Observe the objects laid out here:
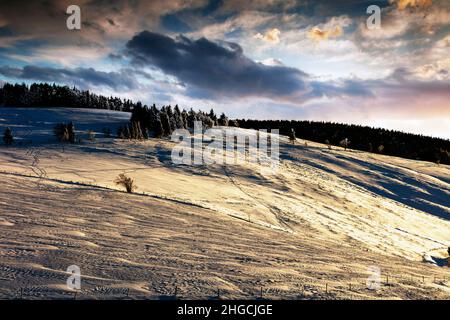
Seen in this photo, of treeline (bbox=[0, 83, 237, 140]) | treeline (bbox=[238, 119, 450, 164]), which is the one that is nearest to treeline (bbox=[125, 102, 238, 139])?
treeline (bbox=[0, 83, 237, 140])

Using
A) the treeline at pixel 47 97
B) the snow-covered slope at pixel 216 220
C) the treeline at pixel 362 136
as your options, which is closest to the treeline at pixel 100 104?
the treeline at pixel 47 97

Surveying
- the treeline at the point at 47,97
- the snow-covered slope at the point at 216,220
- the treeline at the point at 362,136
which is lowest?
the snow-covered slope at the point at 216,220

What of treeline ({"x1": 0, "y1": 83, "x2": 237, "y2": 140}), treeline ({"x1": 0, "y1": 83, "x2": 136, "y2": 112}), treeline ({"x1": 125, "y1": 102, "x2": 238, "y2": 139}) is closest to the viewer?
treeline ({"x1": 125, "y1": 102, "x2": 238, "y2": 139})

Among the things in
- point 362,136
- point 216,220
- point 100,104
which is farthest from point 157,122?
point 362,136

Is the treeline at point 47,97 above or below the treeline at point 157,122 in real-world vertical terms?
above

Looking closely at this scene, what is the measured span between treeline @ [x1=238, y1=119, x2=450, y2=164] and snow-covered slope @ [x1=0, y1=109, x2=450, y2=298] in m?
70.0

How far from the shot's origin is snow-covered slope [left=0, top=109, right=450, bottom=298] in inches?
497

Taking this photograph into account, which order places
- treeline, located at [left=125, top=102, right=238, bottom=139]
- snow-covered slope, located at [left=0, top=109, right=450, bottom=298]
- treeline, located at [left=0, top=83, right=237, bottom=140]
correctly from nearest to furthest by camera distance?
snow-covered slope, located at [left=0, top=109, right=450, bottom=298]
treeline, located at [left=125, top=102, right=238, bottom=139]
treeline, located at [left=0, top=83, right=237, bottom=140]

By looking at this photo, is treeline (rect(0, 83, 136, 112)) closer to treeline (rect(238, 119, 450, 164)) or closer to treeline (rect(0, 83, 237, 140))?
treeline (rect(0, 83, 237, 140))

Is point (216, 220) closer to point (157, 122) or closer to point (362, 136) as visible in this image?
point (157, 122)

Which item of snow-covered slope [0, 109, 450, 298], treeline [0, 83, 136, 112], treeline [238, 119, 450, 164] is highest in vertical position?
treeline [0, 83, 136, 112]

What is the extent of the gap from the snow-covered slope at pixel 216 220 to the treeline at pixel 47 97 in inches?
3145

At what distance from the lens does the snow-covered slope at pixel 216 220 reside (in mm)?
12617

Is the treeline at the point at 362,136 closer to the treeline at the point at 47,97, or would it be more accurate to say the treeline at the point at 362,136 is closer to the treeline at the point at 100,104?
the treeline at the point at 100,104
